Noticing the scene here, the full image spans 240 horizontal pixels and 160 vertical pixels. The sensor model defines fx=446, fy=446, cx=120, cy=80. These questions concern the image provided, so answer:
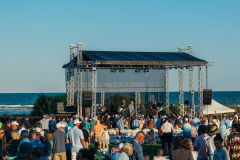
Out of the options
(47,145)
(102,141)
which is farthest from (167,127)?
(47,145)

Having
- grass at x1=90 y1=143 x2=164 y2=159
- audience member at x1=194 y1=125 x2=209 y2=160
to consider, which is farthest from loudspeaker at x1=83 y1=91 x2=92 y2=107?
audience member at x1=194 y1=125 x2=209 y2=160

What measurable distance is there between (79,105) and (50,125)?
579cm

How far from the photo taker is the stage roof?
73.6ft

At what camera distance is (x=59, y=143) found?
32.6 feet

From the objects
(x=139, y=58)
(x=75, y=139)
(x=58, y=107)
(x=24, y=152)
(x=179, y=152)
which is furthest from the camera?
(x=58, y=107)

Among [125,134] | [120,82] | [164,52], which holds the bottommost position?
[125,134]

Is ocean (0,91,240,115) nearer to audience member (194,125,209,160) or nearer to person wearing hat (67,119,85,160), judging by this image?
person wearing hat (67,119,85,160)

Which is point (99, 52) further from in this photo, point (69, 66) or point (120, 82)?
point (120, 82)

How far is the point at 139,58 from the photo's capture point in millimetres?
23891

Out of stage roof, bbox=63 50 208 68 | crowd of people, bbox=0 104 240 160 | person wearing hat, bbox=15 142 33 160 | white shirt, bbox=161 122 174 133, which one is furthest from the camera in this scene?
stage roof, bbox=63 50 208 68

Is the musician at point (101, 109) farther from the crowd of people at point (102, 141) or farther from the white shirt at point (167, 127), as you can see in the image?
the white shirt at point (167, 127)

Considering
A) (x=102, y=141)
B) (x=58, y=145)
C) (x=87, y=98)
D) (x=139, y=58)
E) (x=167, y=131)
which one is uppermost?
(x=139, y=58)

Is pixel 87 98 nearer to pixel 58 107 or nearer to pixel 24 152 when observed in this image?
pixel 58 107

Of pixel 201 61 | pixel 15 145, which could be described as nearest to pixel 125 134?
pixel 201 61
